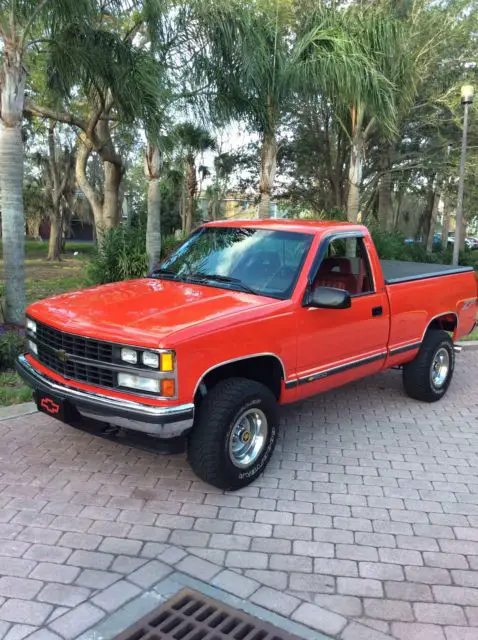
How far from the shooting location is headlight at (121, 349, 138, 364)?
3.60m

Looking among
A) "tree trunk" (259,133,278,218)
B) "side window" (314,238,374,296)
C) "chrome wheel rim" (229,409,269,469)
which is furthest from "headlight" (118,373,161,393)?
"tree trunk" (259,133,278,218)

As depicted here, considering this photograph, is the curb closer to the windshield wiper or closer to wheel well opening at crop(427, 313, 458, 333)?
the windshield wiper

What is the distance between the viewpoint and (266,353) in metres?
4.12

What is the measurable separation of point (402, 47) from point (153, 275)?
9.10 meters

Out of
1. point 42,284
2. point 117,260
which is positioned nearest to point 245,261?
point 117,260

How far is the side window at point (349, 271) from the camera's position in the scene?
531cm

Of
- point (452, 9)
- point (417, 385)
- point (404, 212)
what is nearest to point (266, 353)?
point (417, 385)

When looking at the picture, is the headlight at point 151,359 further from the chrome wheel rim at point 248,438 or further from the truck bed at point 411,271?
the truck bed at point 411,271

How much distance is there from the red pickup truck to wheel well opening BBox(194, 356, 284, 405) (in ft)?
0.04

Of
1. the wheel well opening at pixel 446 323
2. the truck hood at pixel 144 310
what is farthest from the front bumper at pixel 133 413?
the wheel well opening at pixel 446 323

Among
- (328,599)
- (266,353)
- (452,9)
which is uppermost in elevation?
(452,9)

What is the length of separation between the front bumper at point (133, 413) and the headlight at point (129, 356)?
267 millimetres

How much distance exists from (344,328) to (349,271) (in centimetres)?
89

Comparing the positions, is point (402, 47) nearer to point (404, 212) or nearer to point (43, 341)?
point (43, 341)
